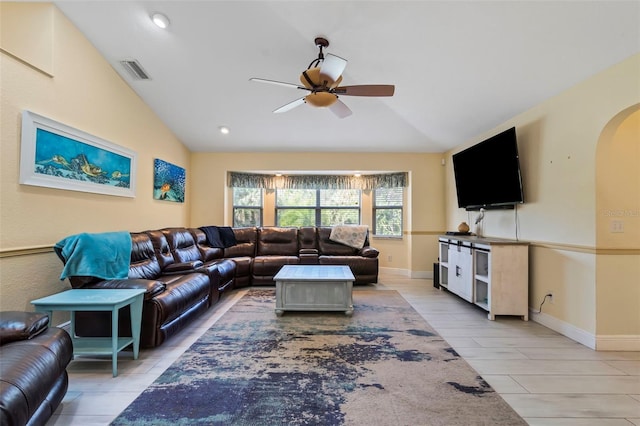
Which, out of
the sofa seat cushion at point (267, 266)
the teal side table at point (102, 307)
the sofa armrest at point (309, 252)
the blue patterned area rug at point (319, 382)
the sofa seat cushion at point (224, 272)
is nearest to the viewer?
the blue patterned area rug at point (319, 382)

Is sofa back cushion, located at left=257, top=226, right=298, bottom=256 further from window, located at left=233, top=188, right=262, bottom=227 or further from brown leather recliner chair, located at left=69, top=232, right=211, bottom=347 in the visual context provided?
brown leather recliner chair, located at left=69, top=232, right=211, bottom=347

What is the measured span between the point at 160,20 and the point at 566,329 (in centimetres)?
493

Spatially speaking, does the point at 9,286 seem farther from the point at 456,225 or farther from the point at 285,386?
the point at 456,225

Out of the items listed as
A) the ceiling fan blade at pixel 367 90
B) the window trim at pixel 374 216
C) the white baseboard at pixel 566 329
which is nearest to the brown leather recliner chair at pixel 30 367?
the ceiling fan blade at pixel 367 90

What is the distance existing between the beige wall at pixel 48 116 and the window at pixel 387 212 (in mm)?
4397

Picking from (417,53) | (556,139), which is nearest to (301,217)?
(417,53)

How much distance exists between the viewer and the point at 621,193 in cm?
253

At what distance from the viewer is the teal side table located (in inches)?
78.3

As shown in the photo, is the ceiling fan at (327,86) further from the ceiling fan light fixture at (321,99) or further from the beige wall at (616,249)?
the beige wall at (616,249)

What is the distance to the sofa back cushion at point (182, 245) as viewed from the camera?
12.8 feet

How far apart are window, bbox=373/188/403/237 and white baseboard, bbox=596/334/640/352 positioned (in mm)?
3559

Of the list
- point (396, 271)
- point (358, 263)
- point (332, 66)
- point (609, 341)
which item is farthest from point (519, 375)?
point (396, 271)

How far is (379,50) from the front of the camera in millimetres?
2906

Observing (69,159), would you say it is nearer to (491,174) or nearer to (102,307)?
(102,307)
